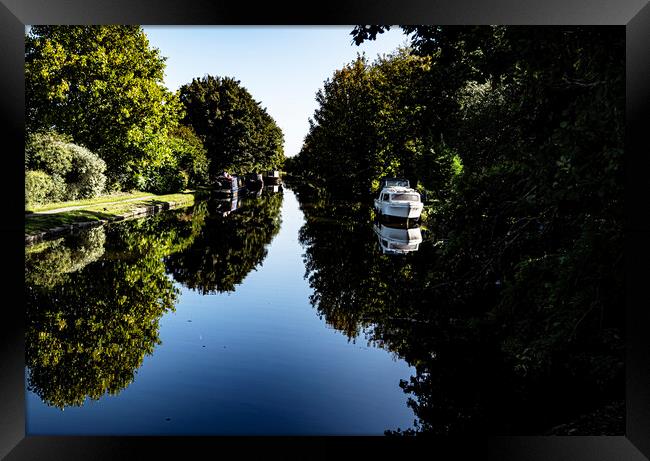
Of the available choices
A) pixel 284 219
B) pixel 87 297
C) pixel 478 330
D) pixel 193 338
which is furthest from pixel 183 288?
pixel 284 219

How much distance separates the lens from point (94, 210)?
30219 millimetres

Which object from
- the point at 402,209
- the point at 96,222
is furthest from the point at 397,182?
the point at 96,222

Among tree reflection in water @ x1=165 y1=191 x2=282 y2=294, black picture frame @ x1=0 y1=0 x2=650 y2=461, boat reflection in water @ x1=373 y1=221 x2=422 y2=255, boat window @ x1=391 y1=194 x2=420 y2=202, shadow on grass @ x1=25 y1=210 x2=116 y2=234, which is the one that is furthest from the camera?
boat window @ x1=391 y1=194 x2=420 y2=202

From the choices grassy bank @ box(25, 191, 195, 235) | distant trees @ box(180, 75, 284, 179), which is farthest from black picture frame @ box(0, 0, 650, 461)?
distant trees @ box(180, 75, 284, 179)

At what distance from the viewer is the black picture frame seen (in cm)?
520

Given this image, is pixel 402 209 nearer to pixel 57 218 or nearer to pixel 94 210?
pixel 57 218

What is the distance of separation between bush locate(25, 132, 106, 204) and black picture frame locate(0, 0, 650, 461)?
2512 cm

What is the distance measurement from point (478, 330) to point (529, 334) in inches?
107

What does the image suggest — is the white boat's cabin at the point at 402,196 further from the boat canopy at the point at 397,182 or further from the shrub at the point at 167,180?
the shrub at the point at 167,180

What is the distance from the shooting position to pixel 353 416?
6.35 metres

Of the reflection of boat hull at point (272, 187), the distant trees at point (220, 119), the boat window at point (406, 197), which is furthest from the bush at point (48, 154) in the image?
the reflection of boat hull at point (272, 187)

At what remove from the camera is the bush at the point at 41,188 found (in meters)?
28.3

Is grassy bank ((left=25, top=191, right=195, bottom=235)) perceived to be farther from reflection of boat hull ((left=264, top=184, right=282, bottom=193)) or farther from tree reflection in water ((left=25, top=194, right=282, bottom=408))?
reflection of boat hull ((left=264, top=184, right=282, bottom=193))
